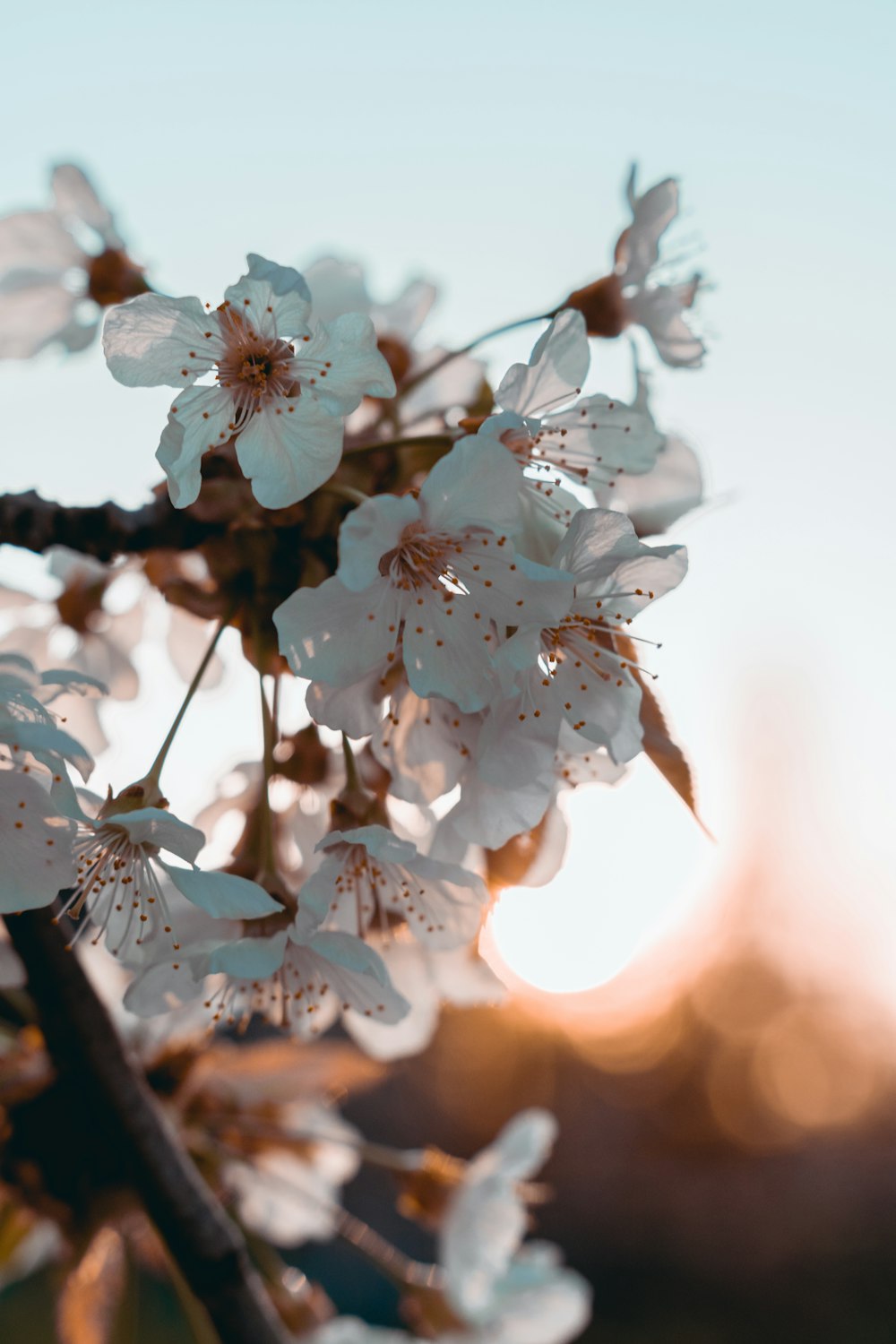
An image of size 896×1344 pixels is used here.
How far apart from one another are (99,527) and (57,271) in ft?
1.57

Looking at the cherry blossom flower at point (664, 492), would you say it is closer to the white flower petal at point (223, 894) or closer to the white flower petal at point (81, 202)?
the white flower petal at point (223, 894)

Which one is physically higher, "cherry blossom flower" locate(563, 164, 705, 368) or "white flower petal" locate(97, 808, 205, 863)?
"cherry blossom flower" locate(563, 164, 705, 368)

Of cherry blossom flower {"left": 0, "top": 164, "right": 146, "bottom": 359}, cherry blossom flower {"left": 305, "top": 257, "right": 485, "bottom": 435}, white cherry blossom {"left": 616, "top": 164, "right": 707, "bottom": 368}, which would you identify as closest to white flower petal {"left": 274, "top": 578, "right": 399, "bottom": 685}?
cherry blossom flower {"left": 305, "top": 257, "right": 485, "bottom": 435}

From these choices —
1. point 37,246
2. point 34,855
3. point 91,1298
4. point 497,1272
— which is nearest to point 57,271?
point 37,246

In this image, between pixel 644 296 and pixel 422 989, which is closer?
pixel 644 296

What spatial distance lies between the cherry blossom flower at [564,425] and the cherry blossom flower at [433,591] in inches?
1.7

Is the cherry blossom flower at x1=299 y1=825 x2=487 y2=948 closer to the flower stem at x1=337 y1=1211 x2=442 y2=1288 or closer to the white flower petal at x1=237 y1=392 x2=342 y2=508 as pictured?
the white flower petal at x1=237 y1=392 x2=342 y2=508

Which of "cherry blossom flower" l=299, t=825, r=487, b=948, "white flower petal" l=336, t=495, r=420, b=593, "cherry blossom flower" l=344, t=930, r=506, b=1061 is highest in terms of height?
"white flower petal" l=336, t=495, r=420, b=593

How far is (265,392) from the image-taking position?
0.77 m

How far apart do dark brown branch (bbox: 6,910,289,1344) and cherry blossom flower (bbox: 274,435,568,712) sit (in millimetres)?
332

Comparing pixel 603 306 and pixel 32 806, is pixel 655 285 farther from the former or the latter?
pixel 32 806

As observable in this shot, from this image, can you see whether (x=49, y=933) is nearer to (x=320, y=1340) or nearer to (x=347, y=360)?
(x=347, y=360)

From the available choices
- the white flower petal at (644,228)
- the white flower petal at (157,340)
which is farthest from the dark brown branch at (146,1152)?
the white flower petal at (644,228)

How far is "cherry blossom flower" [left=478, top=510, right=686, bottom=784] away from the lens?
689 mm
